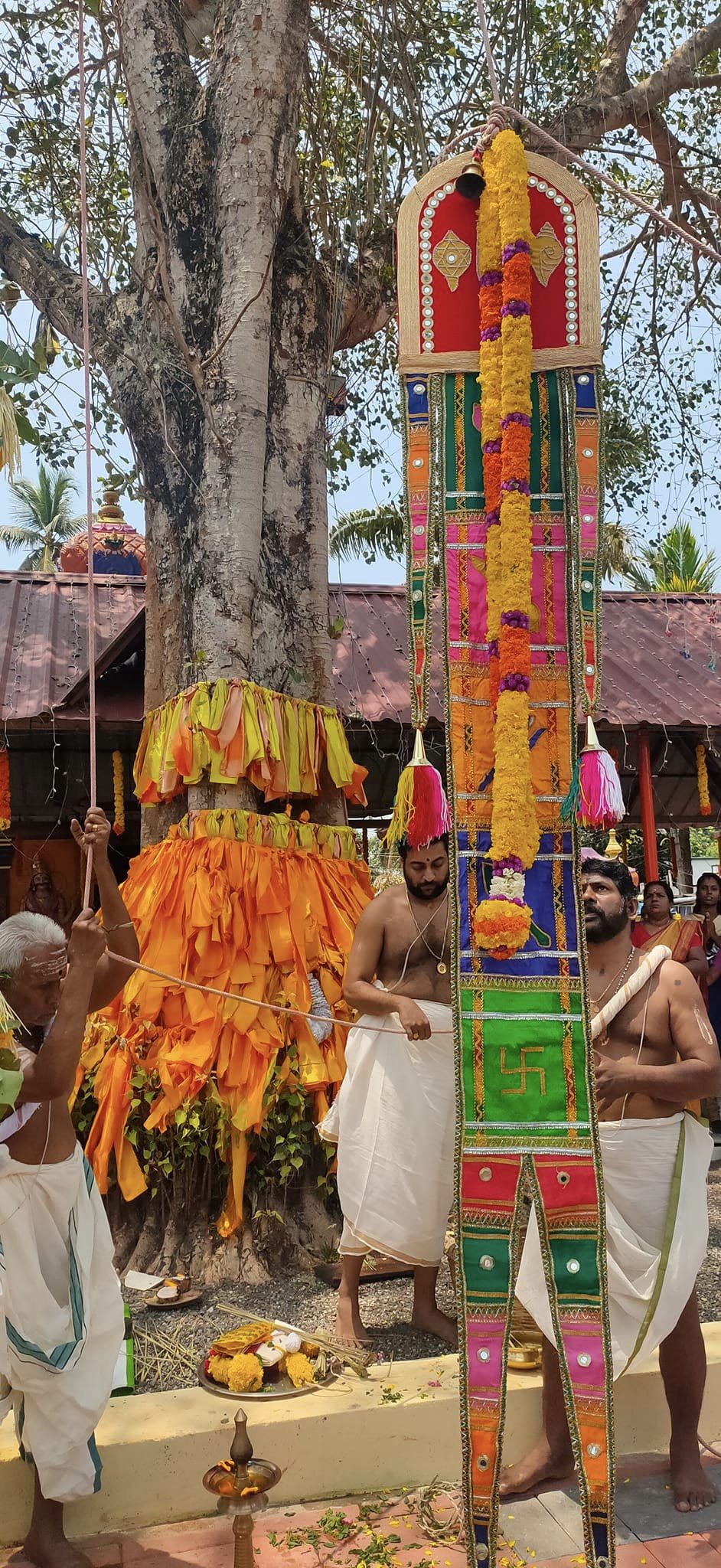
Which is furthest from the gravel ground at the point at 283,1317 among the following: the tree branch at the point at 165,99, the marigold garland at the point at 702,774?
the tree branch at the point at 165,99

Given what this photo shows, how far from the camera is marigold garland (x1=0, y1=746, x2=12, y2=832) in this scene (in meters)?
7.31

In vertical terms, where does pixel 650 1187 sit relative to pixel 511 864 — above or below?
below

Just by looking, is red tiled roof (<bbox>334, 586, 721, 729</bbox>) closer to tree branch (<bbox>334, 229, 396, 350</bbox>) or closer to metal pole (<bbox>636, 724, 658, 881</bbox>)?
metal pole (<bbox>636, 724, 658, 881</bbox>)

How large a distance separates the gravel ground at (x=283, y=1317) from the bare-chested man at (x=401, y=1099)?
12 cm

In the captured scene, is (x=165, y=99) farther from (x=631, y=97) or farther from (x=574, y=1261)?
(x=574, y=1261)

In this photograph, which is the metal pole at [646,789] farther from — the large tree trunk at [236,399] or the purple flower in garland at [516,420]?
the purple flower in garland at [516,420]

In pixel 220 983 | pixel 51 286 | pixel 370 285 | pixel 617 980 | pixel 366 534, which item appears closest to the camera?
pixel 617 980

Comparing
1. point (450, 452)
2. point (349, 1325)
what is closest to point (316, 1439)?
point (349, 1325)

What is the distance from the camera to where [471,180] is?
3188 mm

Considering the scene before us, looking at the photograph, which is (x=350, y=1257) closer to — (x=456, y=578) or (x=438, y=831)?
(x=438, y=831)

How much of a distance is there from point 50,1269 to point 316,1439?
37.4 inches

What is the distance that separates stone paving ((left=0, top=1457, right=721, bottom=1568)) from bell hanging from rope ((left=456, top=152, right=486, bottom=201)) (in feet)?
11.8

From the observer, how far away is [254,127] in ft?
17.1

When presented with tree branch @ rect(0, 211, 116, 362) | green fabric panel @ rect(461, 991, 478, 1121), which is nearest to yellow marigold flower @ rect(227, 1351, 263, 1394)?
green fabric panel @ rect(461, 991, 478, 1121)
